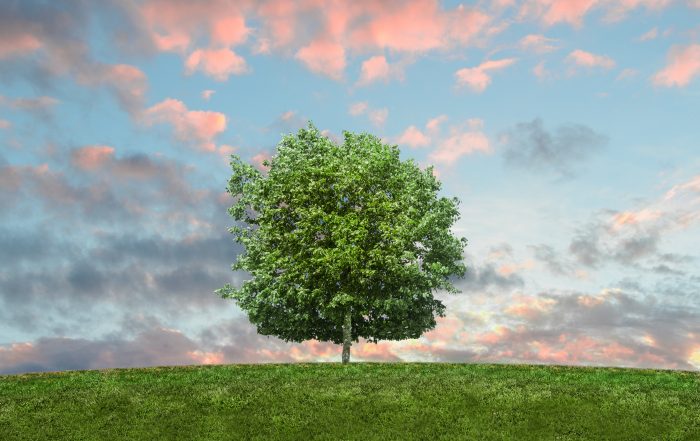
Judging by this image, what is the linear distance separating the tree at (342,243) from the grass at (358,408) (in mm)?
11550

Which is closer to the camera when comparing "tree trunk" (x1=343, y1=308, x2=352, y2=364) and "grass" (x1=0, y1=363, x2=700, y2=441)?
"grass" (x1=0, y1=363, x2=700, y2=441)

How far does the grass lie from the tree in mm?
11550

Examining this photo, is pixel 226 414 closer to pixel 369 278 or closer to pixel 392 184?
pixel 369 278

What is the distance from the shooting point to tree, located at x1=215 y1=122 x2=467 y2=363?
4116cm

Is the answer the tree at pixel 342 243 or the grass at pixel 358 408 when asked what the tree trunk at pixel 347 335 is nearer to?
the tree at pixel 342 243

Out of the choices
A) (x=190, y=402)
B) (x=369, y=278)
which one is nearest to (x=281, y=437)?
(x=190, y=402)

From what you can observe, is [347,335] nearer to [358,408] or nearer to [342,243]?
[342,243]

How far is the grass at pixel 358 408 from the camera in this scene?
2264 cm

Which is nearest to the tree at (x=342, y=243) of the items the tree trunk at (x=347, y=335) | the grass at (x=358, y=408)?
the tree trunk at (x=347, y=335)

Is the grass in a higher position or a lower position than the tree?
lower

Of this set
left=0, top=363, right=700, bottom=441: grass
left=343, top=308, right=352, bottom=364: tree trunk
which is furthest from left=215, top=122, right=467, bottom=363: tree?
left=0, top=363, right=700, bottom=441: grass

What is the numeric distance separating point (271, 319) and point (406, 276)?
32.9ft

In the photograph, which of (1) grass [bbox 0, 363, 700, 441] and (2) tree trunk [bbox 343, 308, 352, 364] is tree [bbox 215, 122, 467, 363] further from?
(1) grass [bbox 0, 363, 700, 441]

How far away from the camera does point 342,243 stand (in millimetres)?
39500
